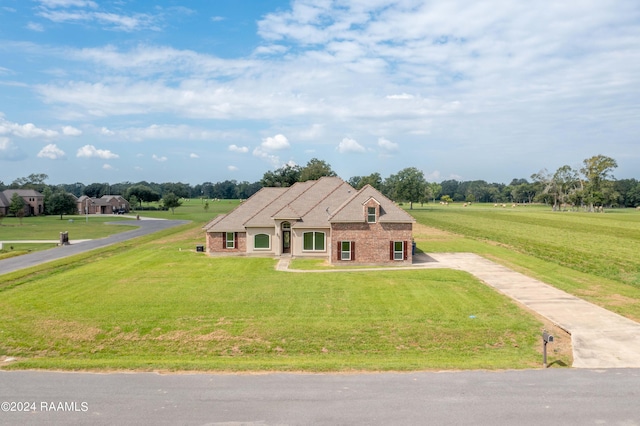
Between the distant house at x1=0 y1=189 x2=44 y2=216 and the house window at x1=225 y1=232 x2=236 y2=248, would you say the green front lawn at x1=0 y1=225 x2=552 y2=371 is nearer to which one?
the house window at x1=225 y1=232 x2=236 y2=248

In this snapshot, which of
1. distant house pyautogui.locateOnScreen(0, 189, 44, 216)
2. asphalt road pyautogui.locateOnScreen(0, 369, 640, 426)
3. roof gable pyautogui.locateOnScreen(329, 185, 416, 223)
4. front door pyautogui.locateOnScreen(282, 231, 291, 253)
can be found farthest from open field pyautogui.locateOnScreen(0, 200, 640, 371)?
distant house pyautogui.locateOnScreen(0, 189, 44, 216)

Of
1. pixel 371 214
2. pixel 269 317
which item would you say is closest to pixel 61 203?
pixel 371 214

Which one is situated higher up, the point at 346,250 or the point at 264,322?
the point at 346,250

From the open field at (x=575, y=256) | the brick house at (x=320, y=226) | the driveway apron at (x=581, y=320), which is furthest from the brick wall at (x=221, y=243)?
the driveway apron at (x=581, y=320)

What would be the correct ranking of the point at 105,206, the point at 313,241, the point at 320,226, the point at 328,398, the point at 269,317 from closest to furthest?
the point at 328,398
the point at 269,317
the point at 320,226
the point at 313,241
the point at 105,206

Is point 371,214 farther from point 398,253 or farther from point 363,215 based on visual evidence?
point 398,253

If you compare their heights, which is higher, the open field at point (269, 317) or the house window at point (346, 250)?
the house window at point (346, 250)

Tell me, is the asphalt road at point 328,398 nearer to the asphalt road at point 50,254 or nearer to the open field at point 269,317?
the open field at point 269,317

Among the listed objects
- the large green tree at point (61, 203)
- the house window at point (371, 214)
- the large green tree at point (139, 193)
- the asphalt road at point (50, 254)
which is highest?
the large green tree at point (139, 193)
